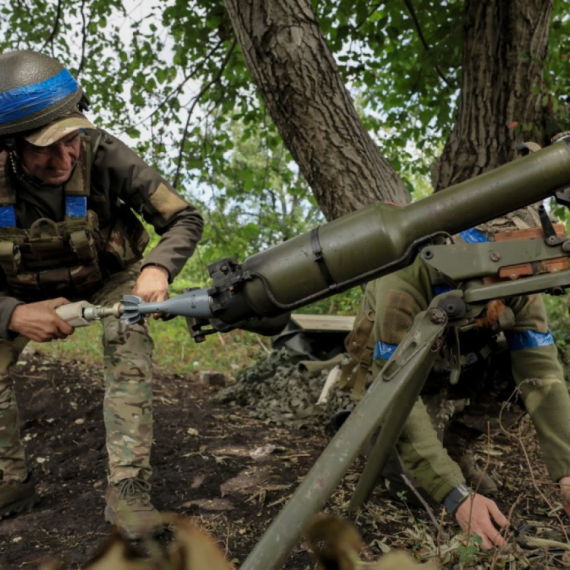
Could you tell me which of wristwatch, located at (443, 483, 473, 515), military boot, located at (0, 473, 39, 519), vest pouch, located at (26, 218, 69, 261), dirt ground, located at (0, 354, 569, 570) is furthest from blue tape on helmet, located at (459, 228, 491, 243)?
military boot, located at (0, 473, 39, 519)

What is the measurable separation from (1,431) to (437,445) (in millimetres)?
1890

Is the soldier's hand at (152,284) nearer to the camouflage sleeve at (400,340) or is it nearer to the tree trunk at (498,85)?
the camouflage sleeve at (400,340)

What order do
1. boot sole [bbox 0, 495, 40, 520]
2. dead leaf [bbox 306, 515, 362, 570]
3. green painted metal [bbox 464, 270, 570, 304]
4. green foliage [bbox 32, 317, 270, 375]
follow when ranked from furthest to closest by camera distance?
1. green foliage [bbox 32, 317, 270, 375]
2. boot sole [bbox 0, 495, 40, 520]
3. green painted metal [bbox 464, 270, 570, 304]
4. dead leaf [bbox 306, 515, 362, 570]

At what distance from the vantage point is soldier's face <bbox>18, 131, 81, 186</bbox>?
2619 millimetres

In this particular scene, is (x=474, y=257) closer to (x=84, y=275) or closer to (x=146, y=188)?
(x=146, y=188)

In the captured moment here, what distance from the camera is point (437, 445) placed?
2381 millimetres

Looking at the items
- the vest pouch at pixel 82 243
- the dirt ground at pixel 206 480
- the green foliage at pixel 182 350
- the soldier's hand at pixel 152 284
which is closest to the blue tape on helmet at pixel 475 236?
the dirt ground at pixel 206 480

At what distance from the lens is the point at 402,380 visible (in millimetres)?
1687

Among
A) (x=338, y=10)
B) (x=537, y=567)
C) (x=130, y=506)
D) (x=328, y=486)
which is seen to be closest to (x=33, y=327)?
(x=130, y=506)

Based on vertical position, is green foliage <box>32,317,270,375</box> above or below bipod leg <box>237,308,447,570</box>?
above

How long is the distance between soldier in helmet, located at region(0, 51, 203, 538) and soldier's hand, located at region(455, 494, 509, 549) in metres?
1.12

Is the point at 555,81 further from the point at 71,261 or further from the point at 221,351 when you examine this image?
the point at 221,351

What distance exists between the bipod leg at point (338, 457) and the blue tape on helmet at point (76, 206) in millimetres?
1566

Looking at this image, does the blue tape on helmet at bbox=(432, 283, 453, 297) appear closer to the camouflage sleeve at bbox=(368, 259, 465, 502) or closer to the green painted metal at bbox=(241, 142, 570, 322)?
the camouflage sleeve at bbox=(368, 259, 465, 502)
